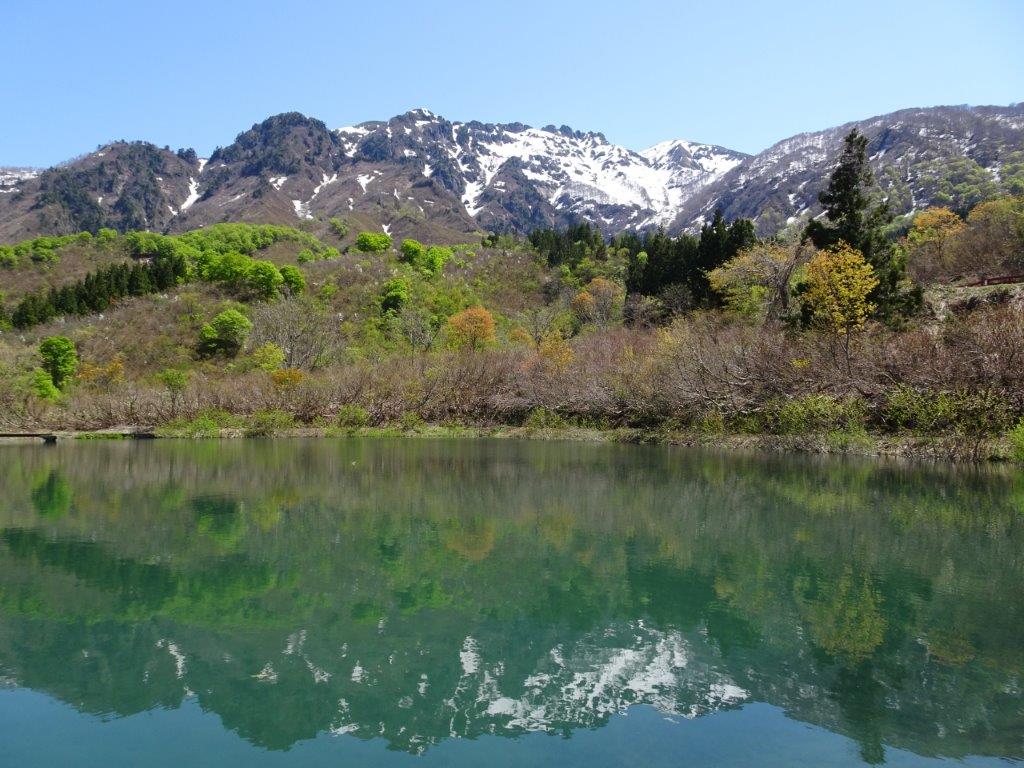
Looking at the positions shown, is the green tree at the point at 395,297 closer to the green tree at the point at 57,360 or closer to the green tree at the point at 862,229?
the green tree at the point at 57,360

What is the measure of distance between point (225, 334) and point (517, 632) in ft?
182

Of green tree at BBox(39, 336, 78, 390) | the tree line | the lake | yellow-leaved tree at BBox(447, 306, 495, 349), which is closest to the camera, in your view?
the lake

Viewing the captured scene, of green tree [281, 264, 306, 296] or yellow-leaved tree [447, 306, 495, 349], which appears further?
green tree [281, 264, 306, 296]

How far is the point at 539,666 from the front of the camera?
705 cm

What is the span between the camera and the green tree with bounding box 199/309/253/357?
56.8 m

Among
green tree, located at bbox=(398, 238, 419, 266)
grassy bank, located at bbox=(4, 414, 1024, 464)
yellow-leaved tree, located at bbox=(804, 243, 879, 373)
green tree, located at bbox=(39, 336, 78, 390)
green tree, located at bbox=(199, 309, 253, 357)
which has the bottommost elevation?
grassy bank, located at bbox=(4, 414, 1024, 464)

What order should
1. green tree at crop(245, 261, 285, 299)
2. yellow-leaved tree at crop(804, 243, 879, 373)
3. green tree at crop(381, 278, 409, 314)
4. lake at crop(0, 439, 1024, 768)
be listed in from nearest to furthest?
lake at crop(0, 439, 1024, 768)
yellow-leaved tree at crop(804, 243, 879, 373)
green tree at crop(381, 278, 409, 314)
green tree at crop(245, 261, 285, 299)

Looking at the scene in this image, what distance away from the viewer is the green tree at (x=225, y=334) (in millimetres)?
56781

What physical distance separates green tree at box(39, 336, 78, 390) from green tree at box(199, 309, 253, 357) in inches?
367

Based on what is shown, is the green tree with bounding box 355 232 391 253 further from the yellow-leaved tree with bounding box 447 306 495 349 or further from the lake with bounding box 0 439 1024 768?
the lake with bounding box 0 439 1024 768

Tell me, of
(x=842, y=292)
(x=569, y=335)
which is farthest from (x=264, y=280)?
(x=842, y=292)

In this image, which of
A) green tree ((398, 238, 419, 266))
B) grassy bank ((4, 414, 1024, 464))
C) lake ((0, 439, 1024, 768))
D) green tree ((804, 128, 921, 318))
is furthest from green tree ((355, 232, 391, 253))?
lake ((0, 439, 1024, 768))

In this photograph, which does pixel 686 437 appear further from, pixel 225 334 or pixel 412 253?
pixel 412 253

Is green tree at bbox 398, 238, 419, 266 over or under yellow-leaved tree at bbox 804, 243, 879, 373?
over
